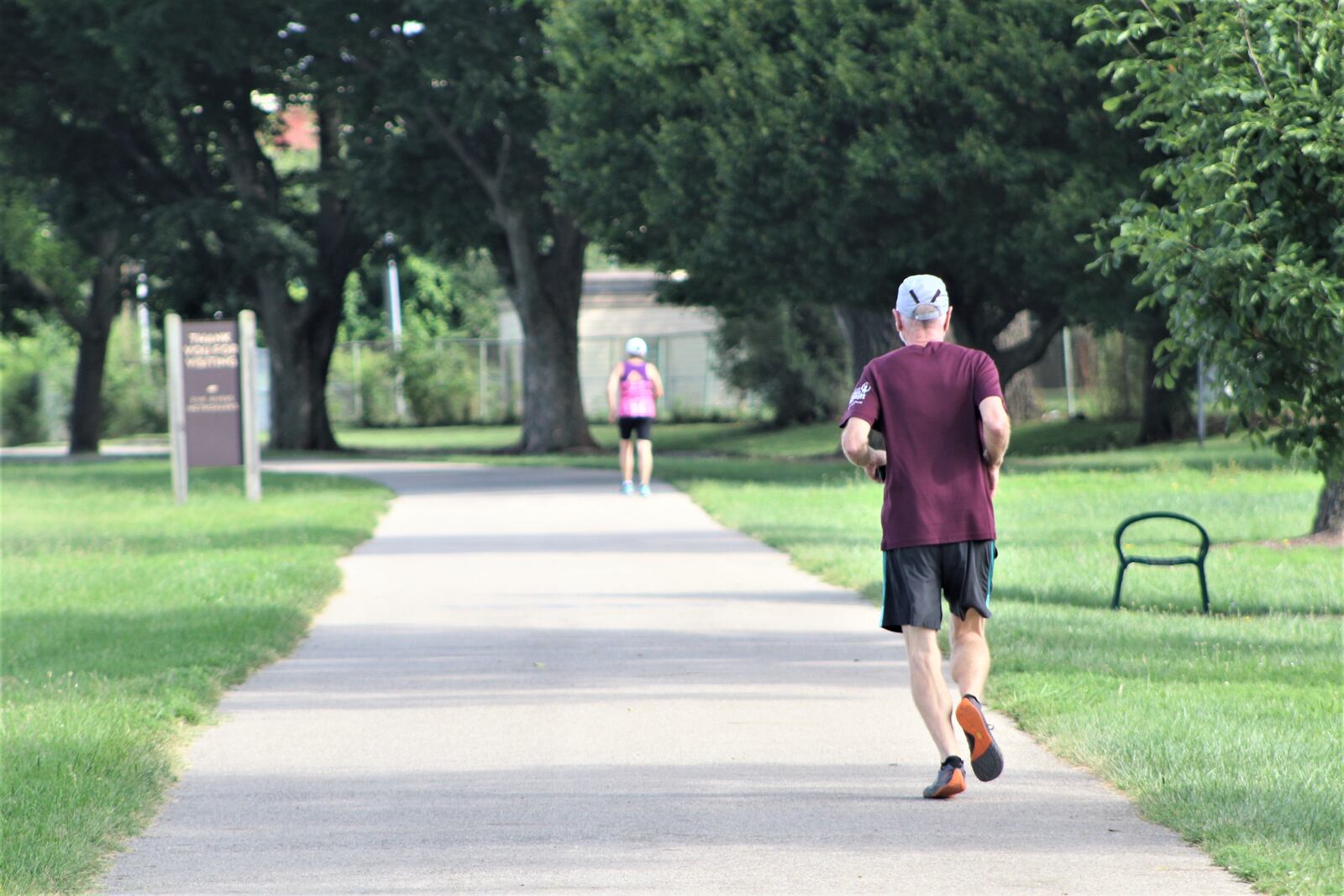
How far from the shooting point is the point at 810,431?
3800cm

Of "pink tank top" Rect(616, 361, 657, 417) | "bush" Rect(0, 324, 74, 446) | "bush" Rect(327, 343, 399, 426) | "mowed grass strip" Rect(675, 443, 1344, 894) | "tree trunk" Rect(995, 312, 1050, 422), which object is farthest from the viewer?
"bush" Rect(0, 324, 74, 446)

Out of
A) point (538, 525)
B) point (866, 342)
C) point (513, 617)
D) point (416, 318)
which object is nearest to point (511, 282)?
point (866, 342)

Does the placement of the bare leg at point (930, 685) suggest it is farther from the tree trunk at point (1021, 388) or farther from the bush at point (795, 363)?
the bush at point (795, 363)

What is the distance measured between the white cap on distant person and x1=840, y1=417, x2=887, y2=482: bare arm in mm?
438

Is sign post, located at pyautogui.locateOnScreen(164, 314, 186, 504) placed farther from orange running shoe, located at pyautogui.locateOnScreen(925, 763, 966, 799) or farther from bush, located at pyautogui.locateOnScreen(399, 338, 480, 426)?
bush, located at pyautogui.locateOnScreen(399, 338, 480, 426)

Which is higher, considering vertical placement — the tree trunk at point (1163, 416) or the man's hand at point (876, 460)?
the man's hand at point (876, 460)

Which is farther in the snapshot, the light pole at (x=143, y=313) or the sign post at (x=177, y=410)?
the light pole at (x=143, y=313)

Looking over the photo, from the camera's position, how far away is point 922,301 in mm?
6684

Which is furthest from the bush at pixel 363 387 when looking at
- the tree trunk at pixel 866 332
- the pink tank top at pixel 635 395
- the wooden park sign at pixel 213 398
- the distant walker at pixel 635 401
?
the pink tank top at pixel 635 395

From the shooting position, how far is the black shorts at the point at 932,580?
6.62 meters

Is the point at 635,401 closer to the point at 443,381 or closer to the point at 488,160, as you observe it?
the point at 488,160

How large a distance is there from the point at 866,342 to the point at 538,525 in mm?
11307

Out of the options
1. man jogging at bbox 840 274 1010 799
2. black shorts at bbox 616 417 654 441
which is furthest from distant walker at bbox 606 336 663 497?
man jogging at bbox 840 274 1010 799

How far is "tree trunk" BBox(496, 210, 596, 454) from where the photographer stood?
3472 cm
